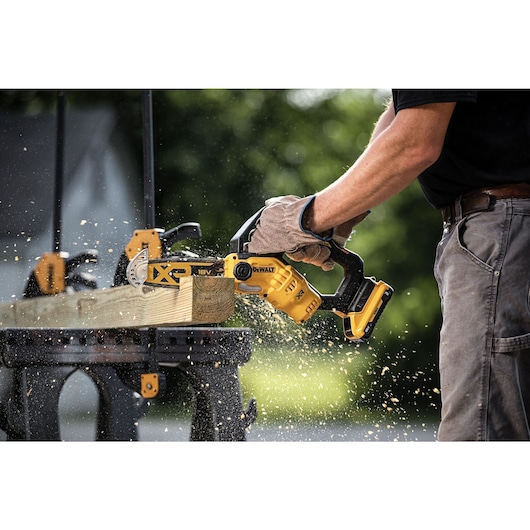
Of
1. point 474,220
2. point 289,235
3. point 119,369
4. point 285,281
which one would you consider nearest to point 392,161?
point 474,220

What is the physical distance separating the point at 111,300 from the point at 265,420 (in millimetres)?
9083

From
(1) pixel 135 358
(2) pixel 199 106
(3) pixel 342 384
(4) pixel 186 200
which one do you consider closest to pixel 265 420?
(3) pixel 342 384

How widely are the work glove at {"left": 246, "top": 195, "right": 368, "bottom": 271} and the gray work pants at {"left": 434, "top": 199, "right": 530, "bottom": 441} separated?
0.49m

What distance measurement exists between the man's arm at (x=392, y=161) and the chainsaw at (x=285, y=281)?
35 centimetres

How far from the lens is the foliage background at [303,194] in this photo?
10914mm

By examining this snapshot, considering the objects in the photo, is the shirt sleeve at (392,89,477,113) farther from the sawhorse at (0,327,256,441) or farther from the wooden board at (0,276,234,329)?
the sawhorse at (0,327,256,441)

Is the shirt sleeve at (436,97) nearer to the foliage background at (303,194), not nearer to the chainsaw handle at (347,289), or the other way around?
the chainsaw handle at (347,289)

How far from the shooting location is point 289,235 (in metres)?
2.53

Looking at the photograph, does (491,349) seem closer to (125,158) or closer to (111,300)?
(111,300)

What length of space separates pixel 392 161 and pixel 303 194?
9397mm

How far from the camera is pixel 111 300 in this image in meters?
3.20

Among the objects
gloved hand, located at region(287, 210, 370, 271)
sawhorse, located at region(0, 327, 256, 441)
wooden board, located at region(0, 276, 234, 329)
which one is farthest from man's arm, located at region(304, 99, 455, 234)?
sawhorse, located at region(0, 327, 256, 441)

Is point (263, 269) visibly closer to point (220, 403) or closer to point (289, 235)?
point (289, 235)

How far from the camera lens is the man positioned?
2.12 m
